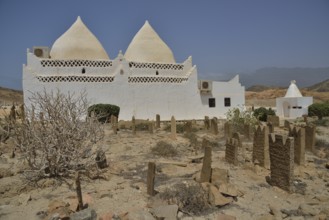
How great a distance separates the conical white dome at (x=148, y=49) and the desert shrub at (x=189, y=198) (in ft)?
61.8

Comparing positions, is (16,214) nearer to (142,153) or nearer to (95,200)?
(95,200)

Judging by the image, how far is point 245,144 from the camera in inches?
480

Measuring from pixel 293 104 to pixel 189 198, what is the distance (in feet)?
76.5

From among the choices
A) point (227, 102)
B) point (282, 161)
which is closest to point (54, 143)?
point (282, 161)

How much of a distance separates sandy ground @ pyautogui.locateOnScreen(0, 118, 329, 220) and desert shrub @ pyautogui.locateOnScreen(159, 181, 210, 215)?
6.9 inches

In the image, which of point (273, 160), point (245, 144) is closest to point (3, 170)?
point (273, 160)

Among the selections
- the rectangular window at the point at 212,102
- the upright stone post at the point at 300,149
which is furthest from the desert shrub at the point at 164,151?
the rectangular window at the point at 212,102

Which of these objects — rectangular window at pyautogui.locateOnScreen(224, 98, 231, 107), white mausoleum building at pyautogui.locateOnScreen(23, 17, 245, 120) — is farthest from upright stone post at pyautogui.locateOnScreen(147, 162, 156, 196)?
rectangular window at pyautogui.locateOnScreen(224, 98, 231, 107)

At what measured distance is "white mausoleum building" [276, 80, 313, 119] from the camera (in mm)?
26016

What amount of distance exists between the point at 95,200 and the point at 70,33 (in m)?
19.6

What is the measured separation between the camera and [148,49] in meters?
24.6

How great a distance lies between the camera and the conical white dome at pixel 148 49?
24359 mm

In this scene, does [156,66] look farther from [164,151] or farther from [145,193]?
[145,193]

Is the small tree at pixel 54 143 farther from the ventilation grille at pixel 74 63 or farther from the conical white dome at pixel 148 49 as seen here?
the conical white dome at pixel 148 49
